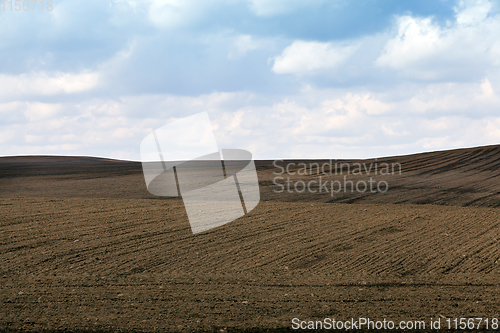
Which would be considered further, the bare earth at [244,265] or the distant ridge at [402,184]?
the distant ridge at [402,184]

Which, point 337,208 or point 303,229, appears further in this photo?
point 337,208

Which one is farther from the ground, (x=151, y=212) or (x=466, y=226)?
(x=151, y=212)

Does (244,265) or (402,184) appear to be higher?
(402,184)

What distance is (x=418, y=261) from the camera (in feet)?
29.0

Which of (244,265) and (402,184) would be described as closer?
(244,265)

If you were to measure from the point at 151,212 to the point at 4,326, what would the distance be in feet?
28.4

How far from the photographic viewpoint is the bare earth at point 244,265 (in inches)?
240

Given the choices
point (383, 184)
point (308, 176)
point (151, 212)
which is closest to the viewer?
point (151, 212)

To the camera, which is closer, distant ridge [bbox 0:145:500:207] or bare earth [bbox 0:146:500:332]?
bare earth [bbox 0:146:500:332]

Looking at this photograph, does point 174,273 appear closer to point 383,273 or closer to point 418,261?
point 383,273

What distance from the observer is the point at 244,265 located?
8.59 meters

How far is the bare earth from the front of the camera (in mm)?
6098

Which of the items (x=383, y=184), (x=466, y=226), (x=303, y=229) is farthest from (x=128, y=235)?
(x=383, y=184)

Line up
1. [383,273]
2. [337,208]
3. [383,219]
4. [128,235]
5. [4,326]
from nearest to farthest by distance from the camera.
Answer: [4,326]
[383,273]
[128,235]
[383,219]
[337,208]
